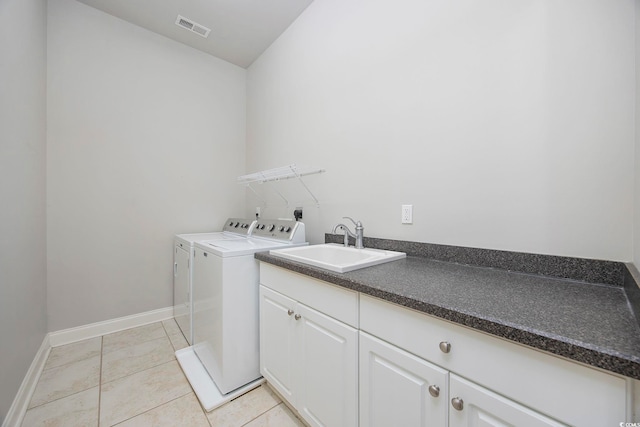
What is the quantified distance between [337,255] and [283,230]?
467 millimetres

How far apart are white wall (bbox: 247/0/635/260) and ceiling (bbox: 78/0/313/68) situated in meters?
0.39

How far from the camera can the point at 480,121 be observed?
120cm

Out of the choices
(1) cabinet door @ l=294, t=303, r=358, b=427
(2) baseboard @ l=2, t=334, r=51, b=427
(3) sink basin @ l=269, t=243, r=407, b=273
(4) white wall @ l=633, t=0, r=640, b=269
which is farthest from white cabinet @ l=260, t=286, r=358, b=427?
(2) baseboard @ l=2, t=334, r=51, b=427

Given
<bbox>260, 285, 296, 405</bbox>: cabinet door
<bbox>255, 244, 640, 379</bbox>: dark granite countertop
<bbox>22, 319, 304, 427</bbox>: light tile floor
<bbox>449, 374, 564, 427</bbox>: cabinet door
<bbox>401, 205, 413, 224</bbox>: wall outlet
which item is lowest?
<bbox>22, 319, 304, 427</bbox>: light tile floor

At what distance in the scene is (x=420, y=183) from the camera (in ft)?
4.63

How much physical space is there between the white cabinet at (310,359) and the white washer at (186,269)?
0.82m

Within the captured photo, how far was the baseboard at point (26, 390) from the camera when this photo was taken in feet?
4.07

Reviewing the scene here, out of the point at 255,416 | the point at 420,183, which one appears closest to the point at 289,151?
the point at 420,183

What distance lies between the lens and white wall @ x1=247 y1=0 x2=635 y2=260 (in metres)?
0.91

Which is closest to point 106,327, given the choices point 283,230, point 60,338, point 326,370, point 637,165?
point 60,338

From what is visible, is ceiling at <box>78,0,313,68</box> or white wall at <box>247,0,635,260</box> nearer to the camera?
white wall at <box>247,0,635,260</box>

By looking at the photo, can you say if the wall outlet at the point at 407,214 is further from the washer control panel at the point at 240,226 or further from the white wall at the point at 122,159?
the white wall at the point at 122,159

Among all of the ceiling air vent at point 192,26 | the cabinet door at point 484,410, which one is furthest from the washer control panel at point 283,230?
the ceiling air vent at point 192,26

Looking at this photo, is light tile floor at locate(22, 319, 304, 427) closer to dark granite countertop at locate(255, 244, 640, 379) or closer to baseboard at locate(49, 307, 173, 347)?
baseboard at locate(49, 307, 173, 347)
